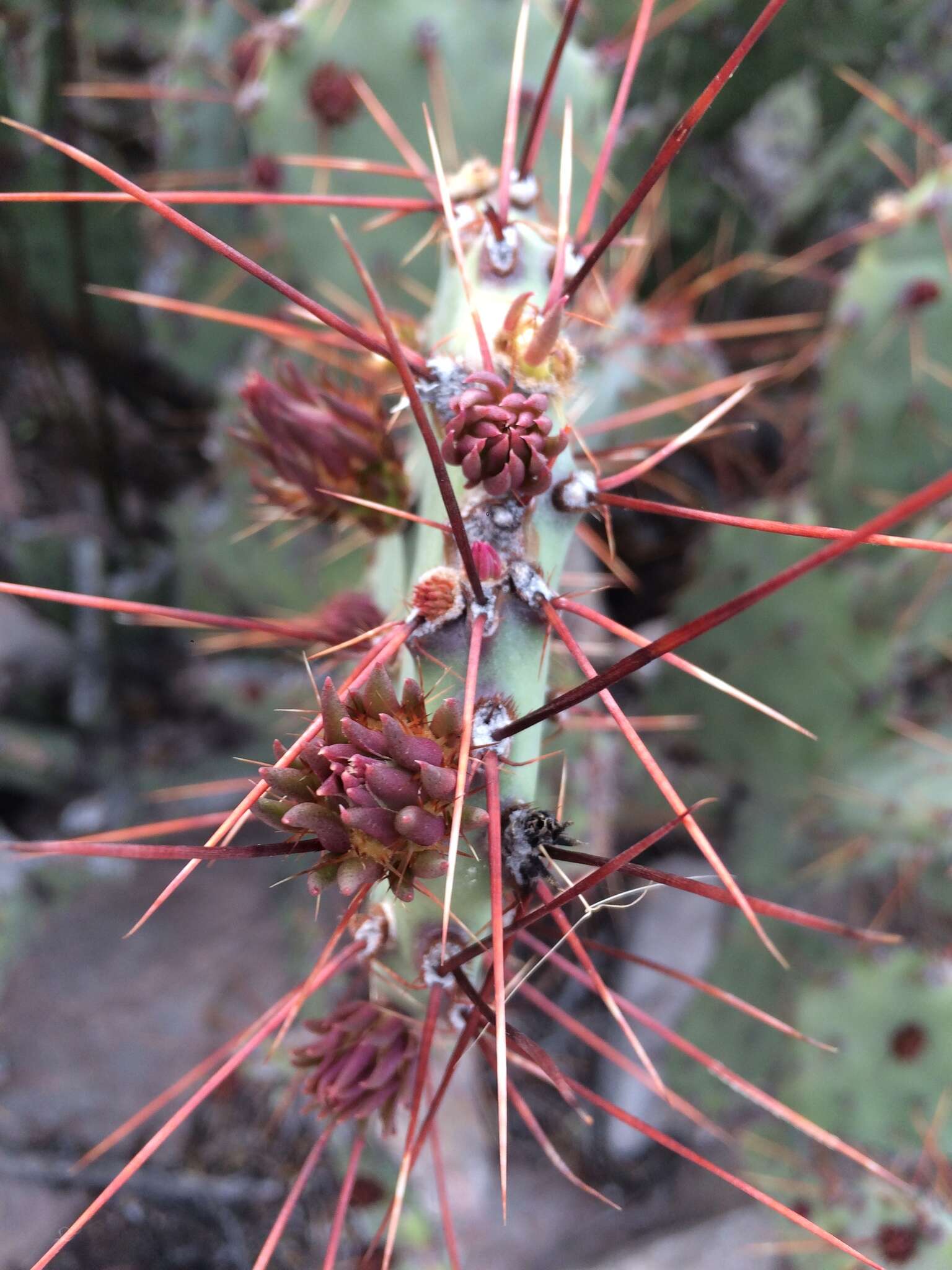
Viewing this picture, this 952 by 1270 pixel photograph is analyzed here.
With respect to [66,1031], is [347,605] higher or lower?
higher

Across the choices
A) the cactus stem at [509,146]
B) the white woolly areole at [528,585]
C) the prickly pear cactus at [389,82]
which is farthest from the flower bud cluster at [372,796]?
the prickly pear cactus at [389,82]

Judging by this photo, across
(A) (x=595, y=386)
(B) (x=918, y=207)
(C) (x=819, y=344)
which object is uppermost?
(B) (x=918, y=207)

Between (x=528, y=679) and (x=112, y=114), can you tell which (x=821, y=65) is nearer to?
(x=112, y=114)

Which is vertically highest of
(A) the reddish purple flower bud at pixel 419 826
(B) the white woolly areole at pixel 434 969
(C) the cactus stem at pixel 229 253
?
(C) the cactus stem at pixel 229 253

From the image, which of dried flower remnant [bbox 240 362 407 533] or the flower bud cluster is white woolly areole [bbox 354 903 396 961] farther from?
dried flower remnant [bbox 240 362 407 533]

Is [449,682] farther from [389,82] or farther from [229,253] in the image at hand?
[389,82]

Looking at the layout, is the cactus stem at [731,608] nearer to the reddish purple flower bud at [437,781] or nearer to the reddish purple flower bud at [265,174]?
the reddish purple flower bud at [437,781]

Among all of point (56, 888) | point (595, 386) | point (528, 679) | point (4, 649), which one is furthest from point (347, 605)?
point (4, 649)
